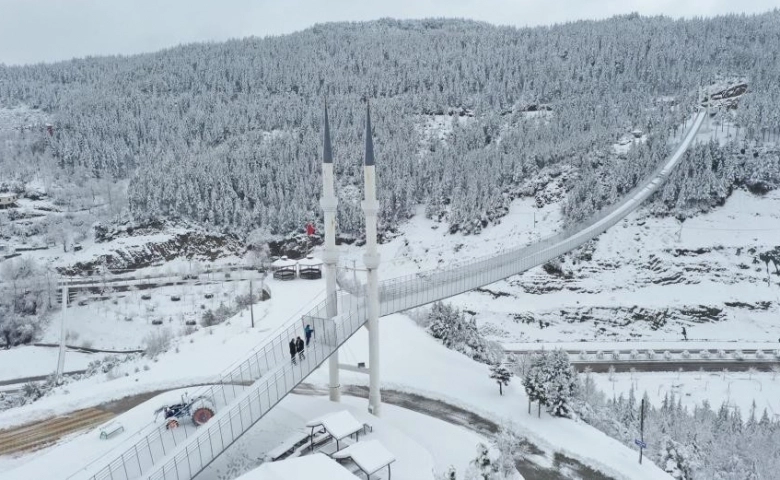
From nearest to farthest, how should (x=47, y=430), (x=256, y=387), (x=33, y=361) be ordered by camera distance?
(x=256, y=387) → (x=47, y=430) → (x=33, y=361)

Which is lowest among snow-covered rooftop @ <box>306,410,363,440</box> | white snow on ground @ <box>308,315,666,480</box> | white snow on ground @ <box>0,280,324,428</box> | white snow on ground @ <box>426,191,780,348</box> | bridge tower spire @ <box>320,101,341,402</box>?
white snow on ground @ <box>426,191,780,348</box>

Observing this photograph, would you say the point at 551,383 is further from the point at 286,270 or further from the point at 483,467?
the point at 286,270

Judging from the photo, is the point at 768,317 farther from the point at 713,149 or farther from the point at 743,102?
the point at 743,102

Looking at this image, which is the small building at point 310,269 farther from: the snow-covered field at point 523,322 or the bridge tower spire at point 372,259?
the bridge tower spire at point 372,259

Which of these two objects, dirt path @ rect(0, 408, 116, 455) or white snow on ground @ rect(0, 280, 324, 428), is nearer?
dirt path @ rect(0, 408, 116, 455)

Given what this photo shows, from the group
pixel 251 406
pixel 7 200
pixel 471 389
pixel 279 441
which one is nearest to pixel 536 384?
pixel 471 389

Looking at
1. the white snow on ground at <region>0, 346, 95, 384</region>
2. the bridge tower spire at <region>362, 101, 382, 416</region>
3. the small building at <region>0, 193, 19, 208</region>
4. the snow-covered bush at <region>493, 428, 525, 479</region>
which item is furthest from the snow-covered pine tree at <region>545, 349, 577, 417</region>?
the small building at <region>0, 193, 19, 208</region>

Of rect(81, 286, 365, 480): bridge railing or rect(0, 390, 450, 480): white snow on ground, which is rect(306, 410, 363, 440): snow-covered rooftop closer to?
rect(0, 390, 450, 480): white snow on ground

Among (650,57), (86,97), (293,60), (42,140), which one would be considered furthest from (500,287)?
(86,97)
